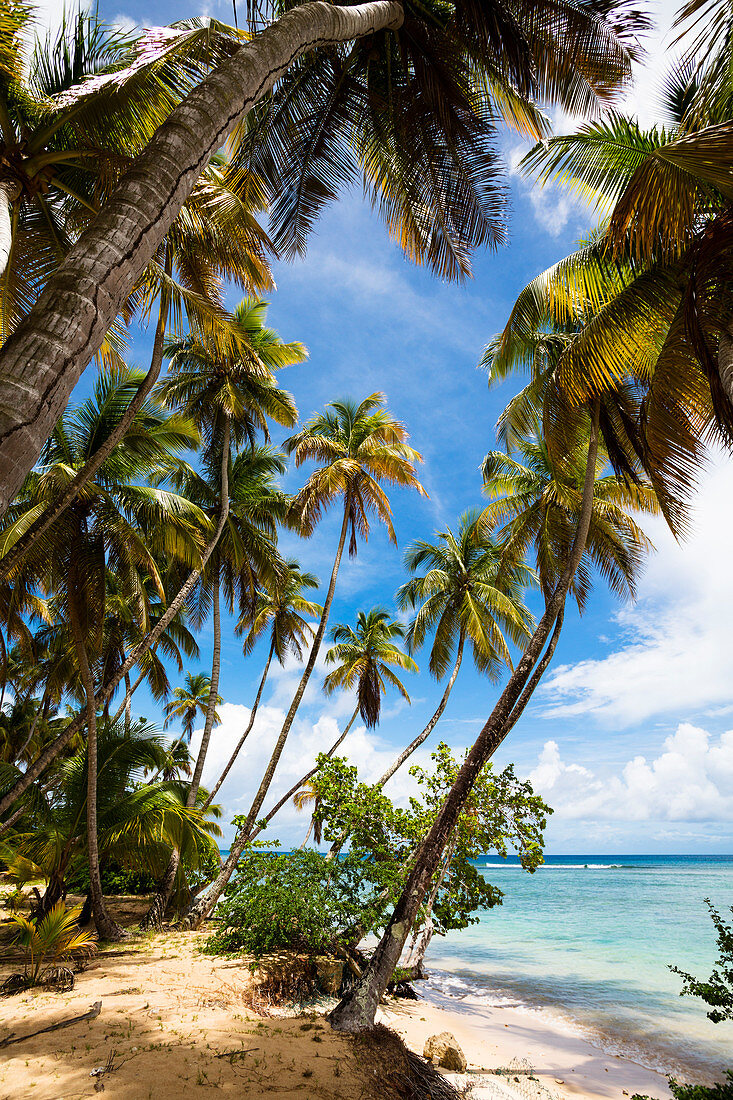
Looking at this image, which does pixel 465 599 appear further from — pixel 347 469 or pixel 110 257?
pixel 110 257

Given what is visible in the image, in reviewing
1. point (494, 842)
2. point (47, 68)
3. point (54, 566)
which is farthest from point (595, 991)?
point (47, 68)

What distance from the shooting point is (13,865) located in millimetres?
8359

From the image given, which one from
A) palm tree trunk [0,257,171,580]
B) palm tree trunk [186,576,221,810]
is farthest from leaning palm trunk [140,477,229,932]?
palm tree trunk [0,257,171,580]

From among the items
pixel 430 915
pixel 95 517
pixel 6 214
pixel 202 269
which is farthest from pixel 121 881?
pixel 6 214

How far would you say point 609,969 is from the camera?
13.9 meters

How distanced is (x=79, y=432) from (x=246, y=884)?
7777 millimetres

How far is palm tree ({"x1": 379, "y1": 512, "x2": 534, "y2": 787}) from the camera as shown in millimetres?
17797

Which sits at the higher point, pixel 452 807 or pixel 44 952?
pixel 452 807

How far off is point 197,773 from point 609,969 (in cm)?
1182

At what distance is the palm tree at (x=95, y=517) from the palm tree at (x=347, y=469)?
15.6ft

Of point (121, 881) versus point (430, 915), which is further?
point (121, 881)

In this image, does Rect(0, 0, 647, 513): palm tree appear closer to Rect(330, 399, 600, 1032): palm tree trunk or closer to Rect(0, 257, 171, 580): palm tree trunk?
Rect(0, 257, 171, 580): palm tree trunk

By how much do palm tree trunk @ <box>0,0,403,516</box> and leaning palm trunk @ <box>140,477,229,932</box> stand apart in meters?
9.39

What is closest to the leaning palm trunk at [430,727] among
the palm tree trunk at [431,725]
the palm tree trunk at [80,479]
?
the palm tree trunk at [431,725]
